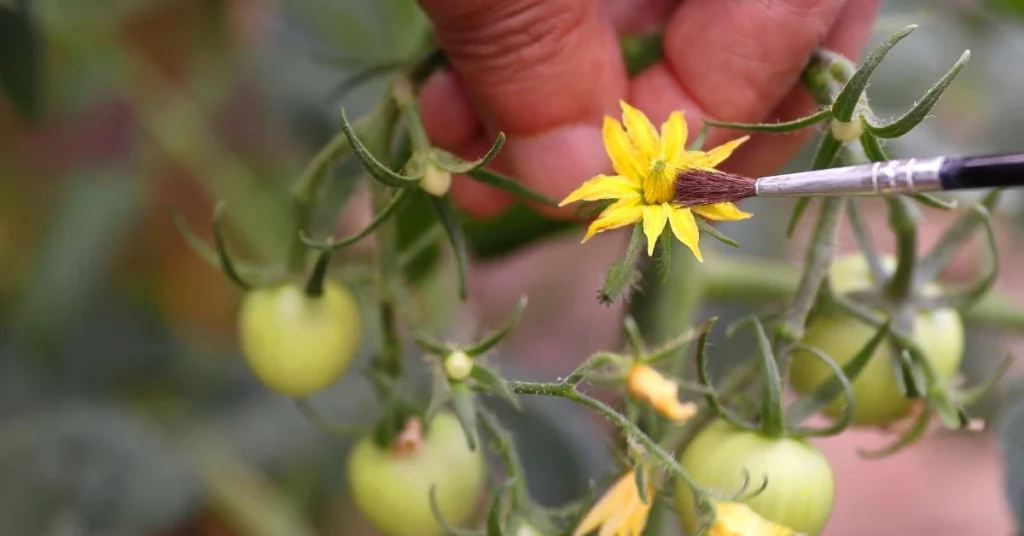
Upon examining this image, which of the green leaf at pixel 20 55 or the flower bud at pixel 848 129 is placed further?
the green leaf at pixel 20 55

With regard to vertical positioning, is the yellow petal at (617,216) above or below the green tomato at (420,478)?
above

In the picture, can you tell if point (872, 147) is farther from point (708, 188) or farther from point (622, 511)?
point (622, 511)

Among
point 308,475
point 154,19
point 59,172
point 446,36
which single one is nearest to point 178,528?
point 308,475

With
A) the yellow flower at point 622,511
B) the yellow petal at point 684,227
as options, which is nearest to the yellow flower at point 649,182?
the yellow petal at point 684,227

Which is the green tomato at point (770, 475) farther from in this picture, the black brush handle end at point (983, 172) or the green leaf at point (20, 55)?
the green leaf at point (20, 55)

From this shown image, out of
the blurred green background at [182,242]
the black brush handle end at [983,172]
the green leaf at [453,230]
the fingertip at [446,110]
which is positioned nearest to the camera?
the black brush handle end at [983,172]

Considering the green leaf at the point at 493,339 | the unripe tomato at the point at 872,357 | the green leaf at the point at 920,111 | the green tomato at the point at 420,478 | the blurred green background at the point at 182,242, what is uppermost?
the green leaf at the point at 920,111

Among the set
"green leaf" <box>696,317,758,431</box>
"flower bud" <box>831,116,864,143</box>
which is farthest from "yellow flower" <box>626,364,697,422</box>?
"flower bud" <box>831,116,864,143</box>
